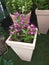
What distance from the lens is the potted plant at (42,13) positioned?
2.01m

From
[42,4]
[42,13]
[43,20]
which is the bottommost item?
[43,20]

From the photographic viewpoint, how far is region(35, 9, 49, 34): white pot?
2.02 m

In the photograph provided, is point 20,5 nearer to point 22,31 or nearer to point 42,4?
point 42,4

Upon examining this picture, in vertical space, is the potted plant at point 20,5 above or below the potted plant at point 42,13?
above

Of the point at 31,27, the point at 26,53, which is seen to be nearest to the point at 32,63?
the point at 26,53

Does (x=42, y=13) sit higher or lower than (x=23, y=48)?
higher

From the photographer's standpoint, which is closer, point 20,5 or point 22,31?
point 22,31

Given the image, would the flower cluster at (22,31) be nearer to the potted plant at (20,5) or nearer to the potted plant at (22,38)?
the potted plant at (22,38)

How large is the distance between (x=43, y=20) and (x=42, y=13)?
0.37 ft

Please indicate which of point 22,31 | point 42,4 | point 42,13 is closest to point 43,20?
point 42,13

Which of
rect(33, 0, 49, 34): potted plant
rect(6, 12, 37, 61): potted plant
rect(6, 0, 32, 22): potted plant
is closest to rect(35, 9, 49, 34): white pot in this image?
rect(33, 0, 49, 34): potted plant

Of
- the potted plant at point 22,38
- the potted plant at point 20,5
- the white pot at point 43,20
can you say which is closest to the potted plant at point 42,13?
the white pot at point 43,20

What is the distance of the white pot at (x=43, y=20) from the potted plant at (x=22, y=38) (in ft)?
1.33

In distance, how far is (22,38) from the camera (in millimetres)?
1701
